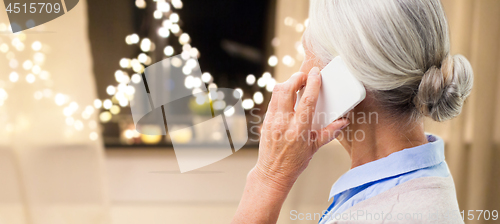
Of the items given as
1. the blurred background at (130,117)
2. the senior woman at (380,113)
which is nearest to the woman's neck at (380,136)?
the senior woman at (380,113)

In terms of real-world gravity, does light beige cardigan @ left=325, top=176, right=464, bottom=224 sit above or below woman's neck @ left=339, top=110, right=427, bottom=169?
below

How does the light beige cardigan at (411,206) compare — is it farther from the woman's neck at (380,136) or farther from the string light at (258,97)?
the string light at (258,97)

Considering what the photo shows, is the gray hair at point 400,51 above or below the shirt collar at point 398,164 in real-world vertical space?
above

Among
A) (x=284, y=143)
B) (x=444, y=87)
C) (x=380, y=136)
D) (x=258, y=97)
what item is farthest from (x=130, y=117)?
(x=444, y=87)

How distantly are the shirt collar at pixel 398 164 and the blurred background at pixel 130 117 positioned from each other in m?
0.78

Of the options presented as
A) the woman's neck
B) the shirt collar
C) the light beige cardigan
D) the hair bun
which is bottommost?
the light beige cardigan

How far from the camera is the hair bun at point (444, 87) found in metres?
0.52

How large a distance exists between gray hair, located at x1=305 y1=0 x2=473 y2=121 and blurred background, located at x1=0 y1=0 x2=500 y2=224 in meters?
0.76

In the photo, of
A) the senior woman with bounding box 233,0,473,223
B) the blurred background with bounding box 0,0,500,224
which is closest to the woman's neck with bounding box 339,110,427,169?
the senior woman with bounding box 233,0,473,223

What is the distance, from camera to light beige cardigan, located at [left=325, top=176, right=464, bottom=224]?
461 mm

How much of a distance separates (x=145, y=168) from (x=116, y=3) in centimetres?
81

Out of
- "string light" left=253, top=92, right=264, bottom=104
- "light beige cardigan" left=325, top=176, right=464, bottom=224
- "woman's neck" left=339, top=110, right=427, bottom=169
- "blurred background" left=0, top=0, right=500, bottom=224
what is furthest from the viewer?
"string light" left=253, top=92, right=264, bottom=104

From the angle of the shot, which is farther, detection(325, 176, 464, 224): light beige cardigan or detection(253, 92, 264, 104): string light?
detection(253, 92, 264, 104): string light

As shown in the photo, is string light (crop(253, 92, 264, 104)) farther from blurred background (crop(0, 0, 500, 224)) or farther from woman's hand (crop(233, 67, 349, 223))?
woman's hand (crop(233, 67, 349, 223))
